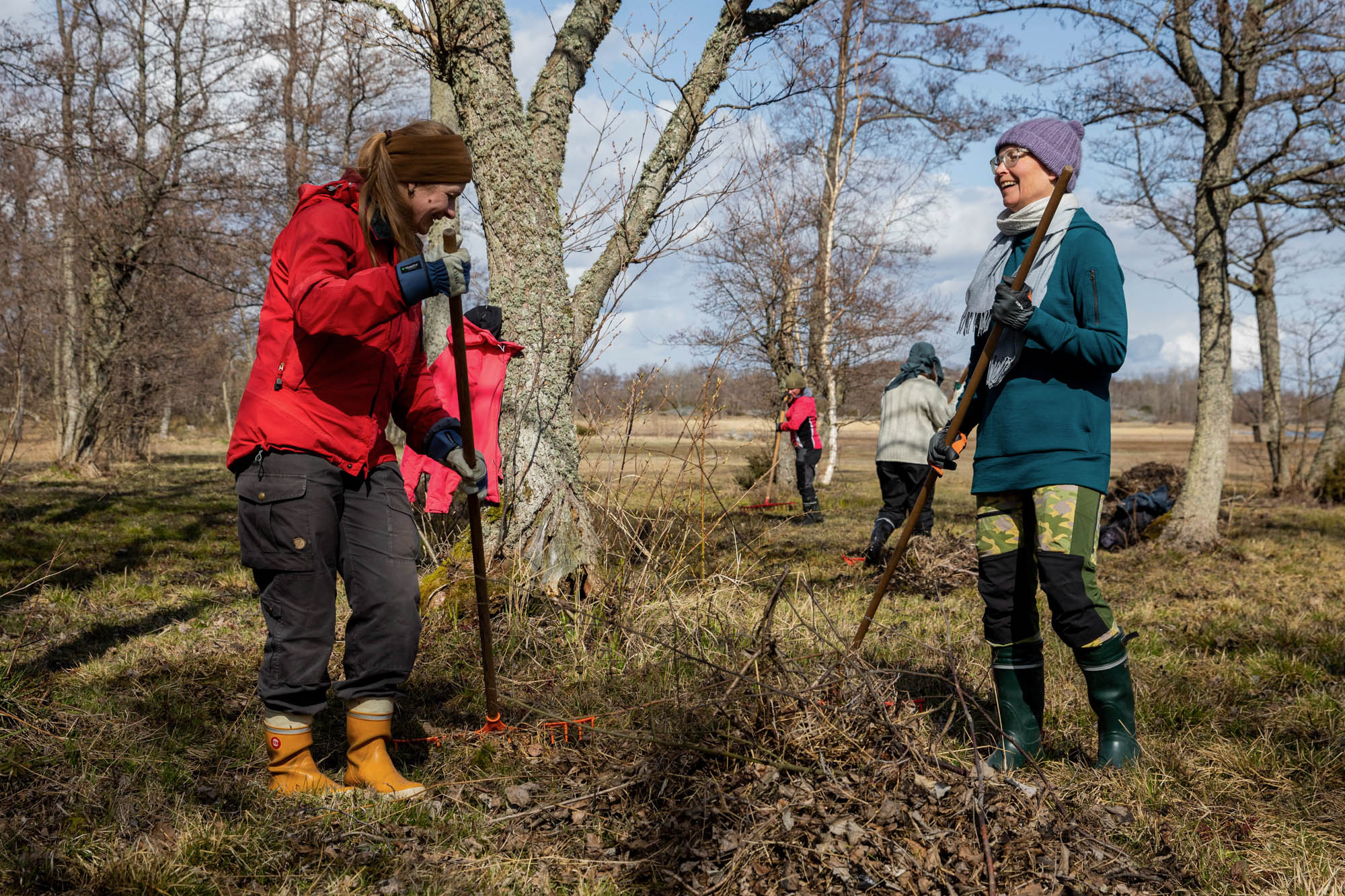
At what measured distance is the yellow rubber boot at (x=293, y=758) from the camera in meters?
2.61

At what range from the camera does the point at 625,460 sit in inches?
180

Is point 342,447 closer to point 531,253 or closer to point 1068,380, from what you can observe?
point 1068,380

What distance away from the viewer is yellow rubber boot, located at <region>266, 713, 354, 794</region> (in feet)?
8.55

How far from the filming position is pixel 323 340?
8.24 ft

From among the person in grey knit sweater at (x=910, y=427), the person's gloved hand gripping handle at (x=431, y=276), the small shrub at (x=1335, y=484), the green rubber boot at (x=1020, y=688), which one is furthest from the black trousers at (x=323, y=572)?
the small shrub at (x=1335, y=484)

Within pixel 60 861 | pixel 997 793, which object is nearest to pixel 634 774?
pixel 997 793

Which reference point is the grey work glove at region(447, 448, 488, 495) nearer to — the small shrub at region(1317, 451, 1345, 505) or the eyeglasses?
the eyeglasses

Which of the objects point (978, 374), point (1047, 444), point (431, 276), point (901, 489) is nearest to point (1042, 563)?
point (1047, 444)

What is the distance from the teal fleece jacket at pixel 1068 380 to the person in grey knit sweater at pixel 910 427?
15.6ft

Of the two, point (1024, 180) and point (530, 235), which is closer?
point (1024, 180)

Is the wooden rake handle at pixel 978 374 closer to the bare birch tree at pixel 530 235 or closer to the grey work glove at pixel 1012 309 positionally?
the grey work glove at pixel 1012 309

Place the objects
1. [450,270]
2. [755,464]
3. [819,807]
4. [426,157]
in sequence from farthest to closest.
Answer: [755,464]
[426,157]
[450,270]
[819,807]

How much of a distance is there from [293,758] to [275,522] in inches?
28.7

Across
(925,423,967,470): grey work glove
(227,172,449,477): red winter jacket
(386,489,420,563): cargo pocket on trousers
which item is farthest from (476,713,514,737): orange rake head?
(925,423,967,470): grey work glove
